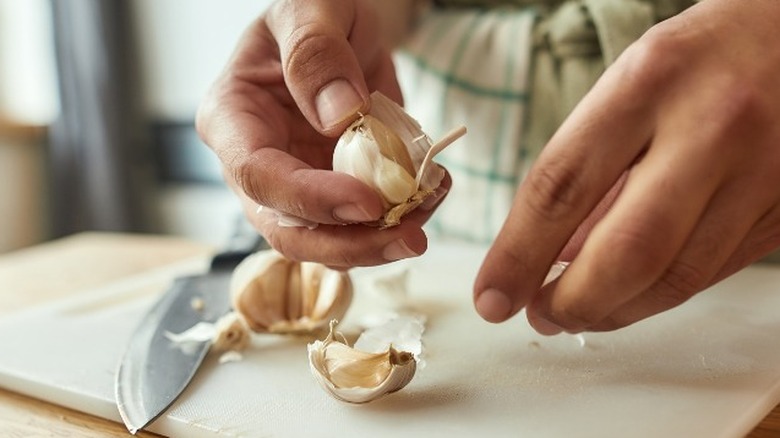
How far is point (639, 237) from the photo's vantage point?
1.67ft

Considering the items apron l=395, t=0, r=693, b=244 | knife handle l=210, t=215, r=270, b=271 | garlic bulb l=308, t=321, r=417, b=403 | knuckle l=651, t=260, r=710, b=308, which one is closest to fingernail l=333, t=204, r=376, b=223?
garlic bulb l=308, t=321, r=417, b=403

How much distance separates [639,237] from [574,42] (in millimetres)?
587

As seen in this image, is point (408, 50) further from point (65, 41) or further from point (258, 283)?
point (65, 41)

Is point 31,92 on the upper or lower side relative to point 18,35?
lower

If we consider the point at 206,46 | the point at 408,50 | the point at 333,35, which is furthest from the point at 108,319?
the point at 206,46

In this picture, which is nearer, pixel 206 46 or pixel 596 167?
pixel 596 167

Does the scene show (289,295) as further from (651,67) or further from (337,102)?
(651,67)

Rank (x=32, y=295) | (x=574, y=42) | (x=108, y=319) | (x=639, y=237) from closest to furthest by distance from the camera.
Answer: (x=639, y=237) < (x=108, y=319) < (x=574, y=42) < (x=32, y=295)

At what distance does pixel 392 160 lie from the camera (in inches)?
24.5

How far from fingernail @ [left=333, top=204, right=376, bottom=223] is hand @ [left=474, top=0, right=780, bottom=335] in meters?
0.10

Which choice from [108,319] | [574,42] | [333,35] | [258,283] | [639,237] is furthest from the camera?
[574,42]

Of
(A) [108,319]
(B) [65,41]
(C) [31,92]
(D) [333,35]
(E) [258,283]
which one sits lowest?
(C) [31,92]

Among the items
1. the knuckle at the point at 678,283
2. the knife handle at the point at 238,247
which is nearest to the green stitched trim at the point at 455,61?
the knife handle at the point at 238,247

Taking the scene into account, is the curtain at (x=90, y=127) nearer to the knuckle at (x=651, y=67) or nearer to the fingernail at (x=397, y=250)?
the fingernail at (x=397, y=250)
